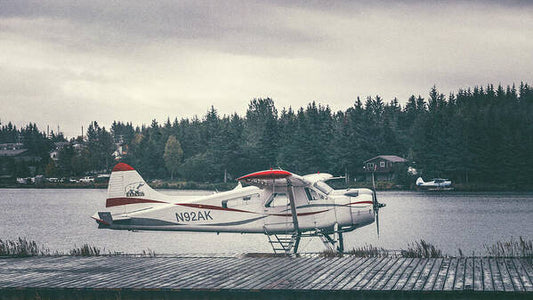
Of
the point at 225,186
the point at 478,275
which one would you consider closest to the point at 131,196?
the point at 478,275

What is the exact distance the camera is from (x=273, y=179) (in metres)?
14.9

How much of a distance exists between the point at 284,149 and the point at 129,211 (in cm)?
6679

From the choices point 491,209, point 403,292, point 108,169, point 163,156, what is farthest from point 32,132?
point 403,292

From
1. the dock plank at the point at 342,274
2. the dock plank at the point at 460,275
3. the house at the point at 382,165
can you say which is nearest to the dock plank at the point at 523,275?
the dock plank at the point at 460,275

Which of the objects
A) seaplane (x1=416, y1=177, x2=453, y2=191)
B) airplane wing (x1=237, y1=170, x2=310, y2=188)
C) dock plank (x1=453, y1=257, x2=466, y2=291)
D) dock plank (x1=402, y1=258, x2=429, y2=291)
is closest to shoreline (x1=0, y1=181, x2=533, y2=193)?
seaplane (x1=416, y1=177, x2=453, y2=191)

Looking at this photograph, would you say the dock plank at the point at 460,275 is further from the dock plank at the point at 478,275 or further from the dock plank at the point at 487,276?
the dock plank at the point at 487,276

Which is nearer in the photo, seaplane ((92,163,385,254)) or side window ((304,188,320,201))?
seaplane ((92,163,385,254))

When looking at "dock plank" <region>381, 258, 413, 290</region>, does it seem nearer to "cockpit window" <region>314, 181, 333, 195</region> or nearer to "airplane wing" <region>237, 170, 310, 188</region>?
"airplane wing" <region>237, 170, 310, 188</region>

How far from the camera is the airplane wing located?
14.0 m

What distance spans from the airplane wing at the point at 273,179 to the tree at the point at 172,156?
87.3 metres

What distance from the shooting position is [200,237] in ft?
95.8

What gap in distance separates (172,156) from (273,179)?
3574 inches

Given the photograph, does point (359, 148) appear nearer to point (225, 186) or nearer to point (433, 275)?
point (225, 186)

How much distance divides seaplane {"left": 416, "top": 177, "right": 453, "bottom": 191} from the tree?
44.0 metres
